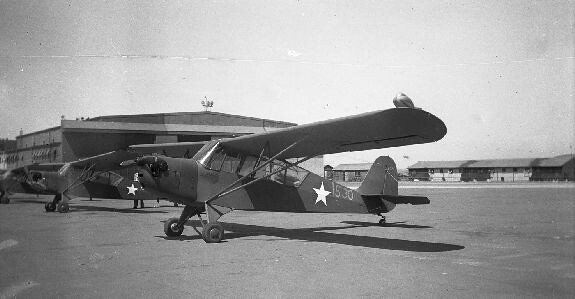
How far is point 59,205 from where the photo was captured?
18.0m

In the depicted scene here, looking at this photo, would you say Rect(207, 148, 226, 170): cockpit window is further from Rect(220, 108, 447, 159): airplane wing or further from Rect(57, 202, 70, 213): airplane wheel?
Rect(57, 202, 70, 213): airplane wheel

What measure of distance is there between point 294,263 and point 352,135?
11.8 ft

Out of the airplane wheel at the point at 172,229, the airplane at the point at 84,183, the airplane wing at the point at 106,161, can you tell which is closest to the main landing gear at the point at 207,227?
the airplane wheel at the point at 172,229

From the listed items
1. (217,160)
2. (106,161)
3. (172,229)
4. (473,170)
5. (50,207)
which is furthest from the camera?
(473,170)

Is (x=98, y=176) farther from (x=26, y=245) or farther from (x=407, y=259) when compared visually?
(x=407, y=259)

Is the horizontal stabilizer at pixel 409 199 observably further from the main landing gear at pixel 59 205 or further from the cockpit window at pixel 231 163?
the main landing gear at pixel 59 205

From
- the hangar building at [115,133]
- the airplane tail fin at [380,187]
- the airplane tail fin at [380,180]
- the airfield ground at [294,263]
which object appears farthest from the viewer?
the hangar building at [115,133]

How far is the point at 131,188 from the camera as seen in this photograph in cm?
1967

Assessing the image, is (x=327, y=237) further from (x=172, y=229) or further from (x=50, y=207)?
(x=50, y=207)

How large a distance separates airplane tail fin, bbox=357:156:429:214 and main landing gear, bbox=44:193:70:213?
12.3 metres

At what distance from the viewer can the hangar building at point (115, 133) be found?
35.2m

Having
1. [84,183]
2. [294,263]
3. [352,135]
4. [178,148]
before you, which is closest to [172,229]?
[294,263]

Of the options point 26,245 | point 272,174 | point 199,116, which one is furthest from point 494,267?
point 199,116

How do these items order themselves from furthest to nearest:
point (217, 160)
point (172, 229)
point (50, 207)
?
point (50, 207) < point (217, 160) < point (172, 229)
